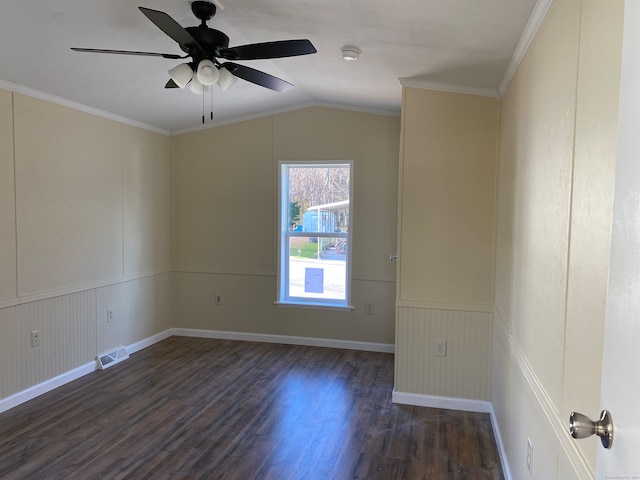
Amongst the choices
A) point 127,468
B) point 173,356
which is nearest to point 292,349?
point 173,356

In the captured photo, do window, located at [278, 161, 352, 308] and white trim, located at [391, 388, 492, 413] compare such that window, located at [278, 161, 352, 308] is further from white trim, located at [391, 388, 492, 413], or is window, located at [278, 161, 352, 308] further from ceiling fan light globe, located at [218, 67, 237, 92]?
ceiling fan light globe, located at [218, 67, 237, 92]

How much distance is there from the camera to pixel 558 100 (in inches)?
62.6

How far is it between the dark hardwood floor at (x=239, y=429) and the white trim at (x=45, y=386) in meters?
0.06

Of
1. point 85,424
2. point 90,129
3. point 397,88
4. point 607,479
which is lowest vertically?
point 85,424

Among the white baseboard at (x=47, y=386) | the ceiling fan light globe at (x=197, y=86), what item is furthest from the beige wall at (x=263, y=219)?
the ceiling fan light globe at (x=197, y=86)

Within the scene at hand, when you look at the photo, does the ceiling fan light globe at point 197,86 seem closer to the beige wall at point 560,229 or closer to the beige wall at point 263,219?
the beige wall at point 560,229

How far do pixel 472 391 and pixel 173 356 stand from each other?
9.67 ft

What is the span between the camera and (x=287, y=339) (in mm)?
4859

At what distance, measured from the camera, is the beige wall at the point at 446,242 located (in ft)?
10.4

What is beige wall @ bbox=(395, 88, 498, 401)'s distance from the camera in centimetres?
316

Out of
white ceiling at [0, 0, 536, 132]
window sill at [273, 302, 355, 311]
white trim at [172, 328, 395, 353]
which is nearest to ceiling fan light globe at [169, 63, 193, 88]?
white ceiling at [0, 0, 536, 132]

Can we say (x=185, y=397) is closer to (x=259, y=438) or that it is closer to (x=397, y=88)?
(x=259, y=438)

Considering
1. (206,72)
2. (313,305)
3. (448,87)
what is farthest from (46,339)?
(448,87)

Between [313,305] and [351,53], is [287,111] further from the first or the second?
[313,305]
